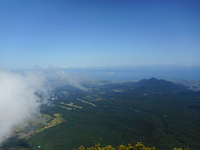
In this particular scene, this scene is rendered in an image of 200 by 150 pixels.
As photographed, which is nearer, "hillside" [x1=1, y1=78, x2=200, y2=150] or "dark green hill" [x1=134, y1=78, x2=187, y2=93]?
"hillside" [x1=1, y1=78, x2=200, y2=150]

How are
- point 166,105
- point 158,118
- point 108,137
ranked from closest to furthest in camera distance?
point 108,137
point 158,118
point 166,105

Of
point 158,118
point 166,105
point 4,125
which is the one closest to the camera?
point 4,125

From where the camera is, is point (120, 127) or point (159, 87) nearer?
point (120, 127)

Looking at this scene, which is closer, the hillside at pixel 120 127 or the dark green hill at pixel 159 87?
the hillside at pixel 120 127

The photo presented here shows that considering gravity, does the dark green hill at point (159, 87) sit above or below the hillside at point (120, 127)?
above

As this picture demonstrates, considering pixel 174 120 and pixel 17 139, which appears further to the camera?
pixel 174 120

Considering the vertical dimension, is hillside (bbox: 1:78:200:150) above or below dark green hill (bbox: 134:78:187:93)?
below

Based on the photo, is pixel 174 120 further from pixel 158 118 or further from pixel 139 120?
pixel 139 120

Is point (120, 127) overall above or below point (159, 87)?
below

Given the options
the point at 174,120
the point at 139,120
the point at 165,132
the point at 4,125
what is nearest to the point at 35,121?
the point at 4,125

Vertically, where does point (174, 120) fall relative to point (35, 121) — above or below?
above
